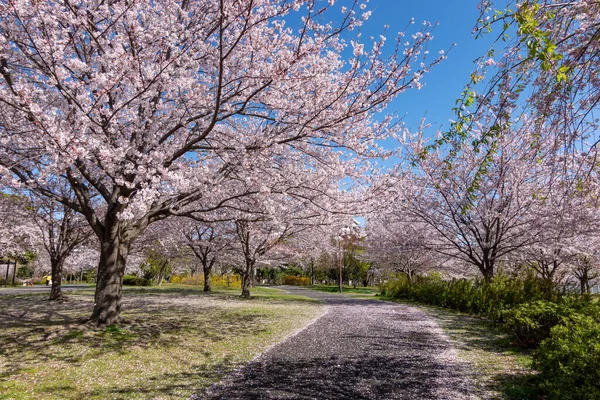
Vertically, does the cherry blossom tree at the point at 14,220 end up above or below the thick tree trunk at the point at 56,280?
above

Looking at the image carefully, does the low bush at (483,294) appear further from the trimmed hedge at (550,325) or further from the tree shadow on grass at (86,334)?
the tree shadow on grass at (86,334)

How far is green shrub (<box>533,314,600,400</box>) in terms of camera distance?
3.94 meters

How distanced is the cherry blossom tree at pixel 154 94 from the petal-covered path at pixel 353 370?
12.4 ft

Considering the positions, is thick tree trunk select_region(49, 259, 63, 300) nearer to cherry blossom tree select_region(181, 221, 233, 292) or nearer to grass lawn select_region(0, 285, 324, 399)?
grass lawn select_region(0, 285, 324, 399)

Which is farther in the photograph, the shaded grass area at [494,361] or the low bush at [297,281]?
the low bush at [297,281]

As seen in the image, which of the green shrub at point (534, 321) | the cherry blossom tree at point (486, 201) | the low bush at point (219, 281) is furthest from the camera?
the low bush at point (219, 281)

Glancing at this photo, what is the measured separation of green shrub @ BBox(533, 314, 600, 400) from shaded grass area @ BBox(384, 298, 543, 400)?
0.47 metres

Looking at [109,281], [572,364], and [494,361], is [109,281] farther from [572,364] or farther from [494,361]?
[572,364]

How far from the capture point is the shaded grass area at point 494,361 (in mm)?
5168

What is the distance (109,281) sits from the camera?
9062mm

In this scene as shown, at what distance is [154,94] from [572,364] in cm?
818

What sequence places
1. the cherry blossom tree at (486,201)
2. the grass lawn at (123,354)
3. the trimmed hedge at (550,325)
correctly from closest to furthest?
the trimmed hedge at (550,325) < the grass lawn at (123,354) < the cherry blossom tree at (486,201)

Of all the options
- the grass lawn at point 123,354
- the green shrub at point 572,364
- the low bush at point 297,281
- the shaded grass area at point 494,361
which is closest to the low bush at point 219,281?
the low bush at point 297,281

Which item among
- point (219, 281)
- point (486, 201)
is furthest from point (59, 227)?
point (219, 281)
